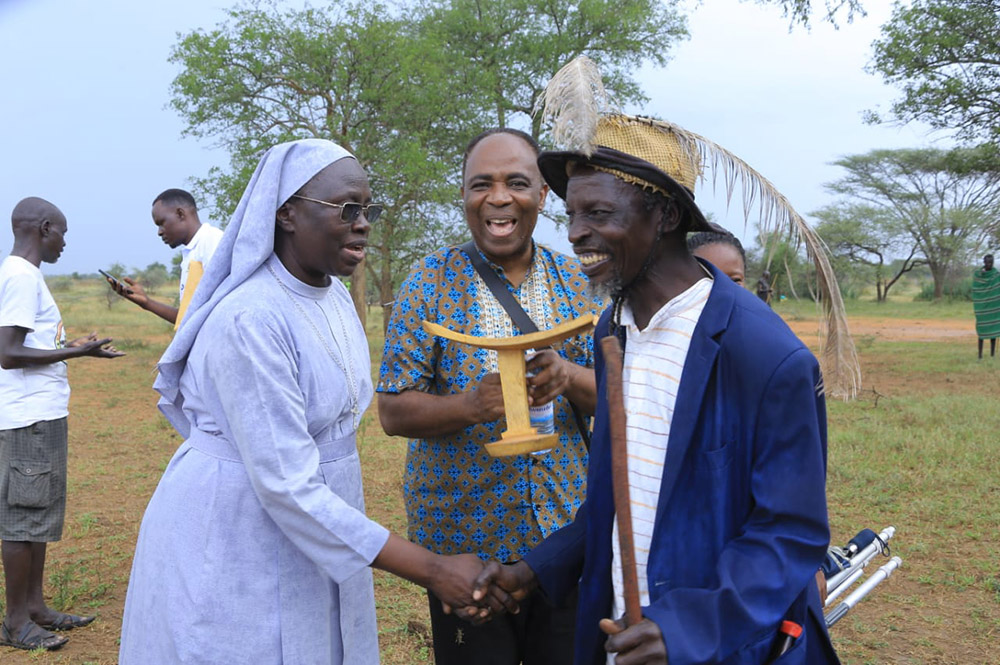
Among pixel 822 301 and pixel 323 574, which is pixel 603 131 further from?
pixel 323 574

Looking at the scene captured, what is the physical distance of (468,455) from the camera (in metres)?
2.54

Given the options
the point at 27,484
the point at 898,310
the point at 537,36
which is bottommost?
the point at 898,310

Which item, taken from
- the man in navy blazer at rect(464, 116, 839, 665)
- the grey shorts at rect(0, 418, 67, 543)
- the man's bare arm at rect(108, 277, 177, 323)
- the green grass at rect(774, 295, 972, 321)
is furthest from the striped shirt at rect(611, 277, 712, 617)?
the green grass at rect(774, 295, 972, 321)

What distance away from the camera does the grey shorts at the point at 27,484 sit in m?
4.24

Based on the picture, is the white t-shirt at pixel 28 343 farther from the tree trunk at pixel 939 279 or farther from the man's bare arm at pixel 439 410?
the tree trunk at pixel 939 279

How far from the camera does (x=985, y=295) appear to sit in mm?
14984

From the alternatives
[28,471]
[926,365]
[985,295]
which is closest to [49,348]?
[28,471]

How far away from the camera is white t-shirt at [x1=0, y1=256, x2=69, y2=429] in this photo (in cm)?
418

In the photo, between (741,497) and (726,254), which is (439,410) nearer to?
(741,497)

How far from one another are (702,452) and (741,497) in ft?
0.39

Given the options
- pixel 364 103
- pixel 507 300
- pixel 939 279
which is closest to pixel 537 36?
pixel 364 103

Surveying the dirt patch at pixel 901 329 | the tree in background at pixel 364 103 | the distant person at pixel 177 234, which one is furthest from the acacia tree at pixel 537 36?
the distant person at pixel 177 234

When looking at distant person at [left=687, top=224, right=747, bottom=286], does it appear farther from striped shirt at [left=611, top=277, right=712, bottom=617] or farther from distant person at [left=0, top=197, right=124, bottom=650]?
distant person at [left=0, top=197, right=124, bottom=650]

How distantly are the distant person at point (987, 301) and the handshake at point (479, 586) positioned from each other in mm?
14958
